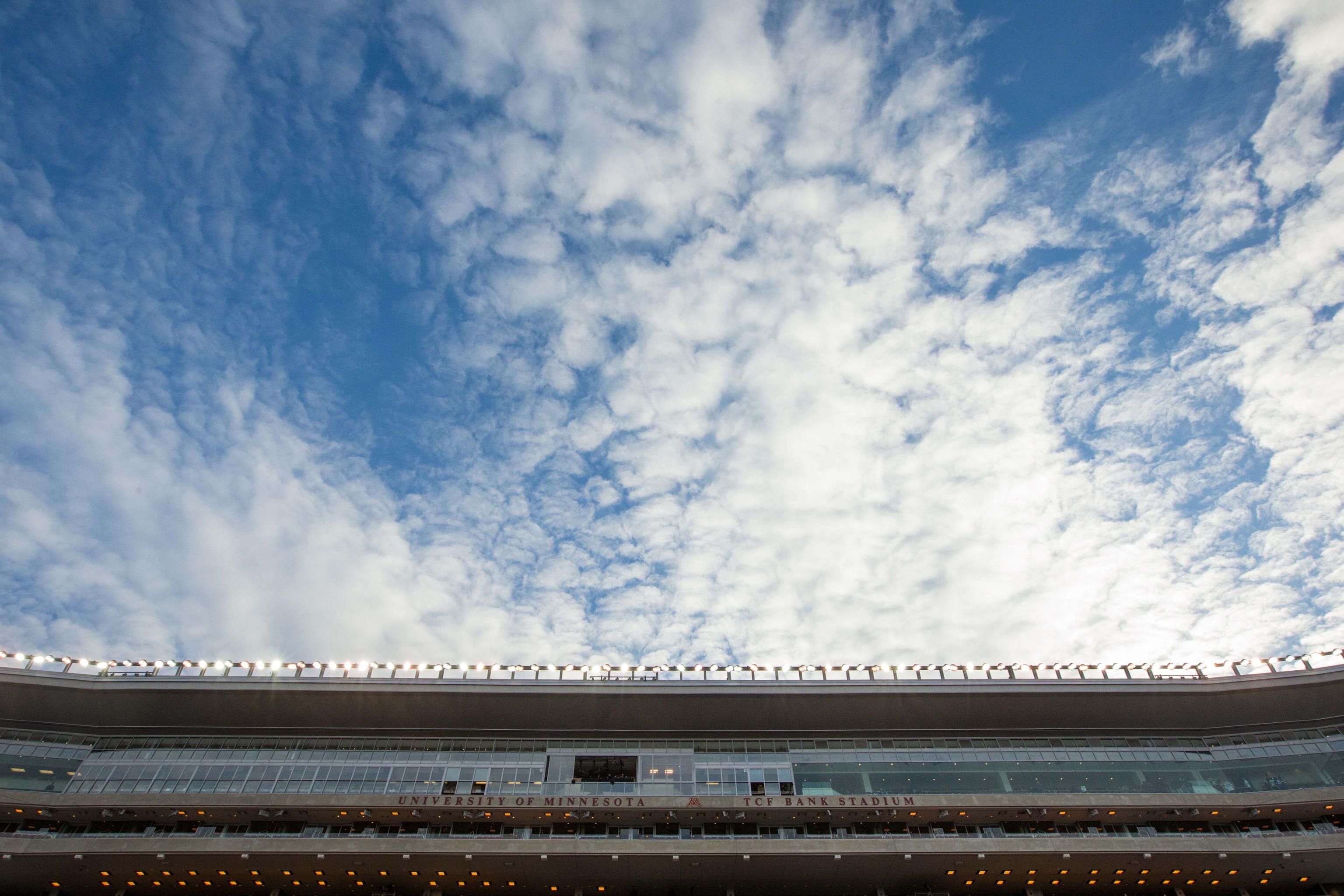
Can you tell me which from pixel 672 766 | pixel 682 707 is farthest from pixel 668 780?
pixel 682 707

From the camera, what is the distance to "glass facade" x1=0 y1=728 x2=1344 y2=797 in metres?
53.8

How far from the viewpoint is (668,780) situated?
5488 cm

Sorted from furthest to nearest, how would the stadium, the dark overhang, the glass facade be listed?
1. the dark overhang
2. the glass facade
3. the stadium

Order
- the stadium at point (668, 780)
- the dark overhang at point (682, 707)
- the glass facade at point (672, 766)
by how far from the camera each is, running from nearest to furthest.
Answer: the stadium at point (668, 780)
the glass facade at point (672, 766)
the dark overhang at point (682, 707)

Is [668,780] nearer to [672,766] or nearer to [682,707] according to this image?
[672,766]

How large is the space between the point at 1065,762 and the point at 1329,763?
Answer: 19070 mm

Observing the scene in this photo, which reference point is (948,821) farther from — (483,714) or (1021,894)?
(483,714)

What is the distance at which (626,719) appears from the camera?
57719 mm

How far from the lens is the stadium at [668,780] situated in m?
49.7

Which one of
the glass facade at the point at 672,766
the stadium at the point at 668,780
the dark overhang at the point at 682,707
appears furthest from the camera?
the dark overhang at the point at 682,707

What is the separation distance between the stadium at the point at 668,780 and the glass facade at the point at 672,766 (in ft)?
0.60

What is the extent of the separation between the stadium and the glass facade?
183 mm

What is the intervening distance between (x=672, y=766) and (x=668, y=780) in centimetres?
117

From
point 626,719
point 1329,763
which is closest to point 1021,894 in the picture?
point 1329,763
